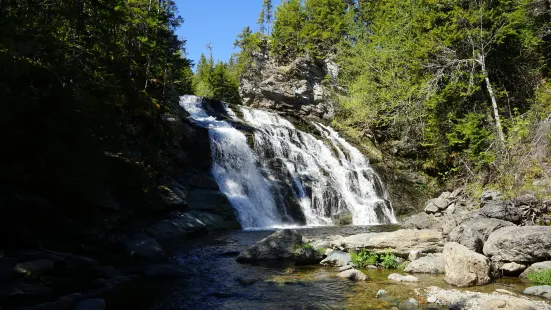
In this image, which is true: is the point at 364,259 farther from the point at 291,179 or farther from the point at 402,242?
the point at 291,179

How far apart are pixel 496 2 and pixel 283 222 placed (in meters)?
18.2

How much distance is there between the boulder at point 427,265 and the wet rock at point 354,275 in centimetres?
128

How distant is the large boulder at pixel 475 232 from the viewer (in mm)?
9312

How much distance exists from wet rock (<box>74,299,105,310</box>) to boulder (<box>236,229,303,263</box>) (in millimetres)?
4907

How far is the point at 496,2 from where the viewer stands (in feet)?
67.8

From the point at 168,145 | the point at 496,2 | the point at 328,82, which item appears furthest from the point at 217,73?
the point at 496,2

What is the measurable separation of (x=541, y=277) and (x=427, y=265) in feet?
7.65

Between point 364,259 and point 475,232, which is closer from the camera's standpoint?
point 475,232

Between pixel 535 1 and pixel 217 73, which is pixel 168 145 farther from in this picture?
pixel 217 73

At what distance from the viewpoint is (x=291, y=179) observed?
2341cm

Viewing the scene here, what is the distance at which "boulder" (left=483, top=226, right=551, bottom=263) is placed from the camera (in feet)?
26.0

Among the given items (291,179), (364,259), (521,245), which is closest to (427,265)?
(364,259)

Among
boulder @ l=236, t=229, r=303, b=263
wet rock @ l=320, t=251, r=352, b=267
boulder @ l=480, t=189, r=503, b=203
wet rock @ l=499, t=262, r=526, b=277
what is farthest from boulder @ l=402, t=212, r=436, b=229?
boulder @ l=236, t=229, r=303, b=263

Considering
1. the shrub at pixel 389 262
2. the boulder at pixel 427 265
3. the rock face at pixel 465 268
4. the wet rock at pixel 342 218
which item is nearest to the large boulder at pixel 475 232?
the boulder at pixel 427 265
